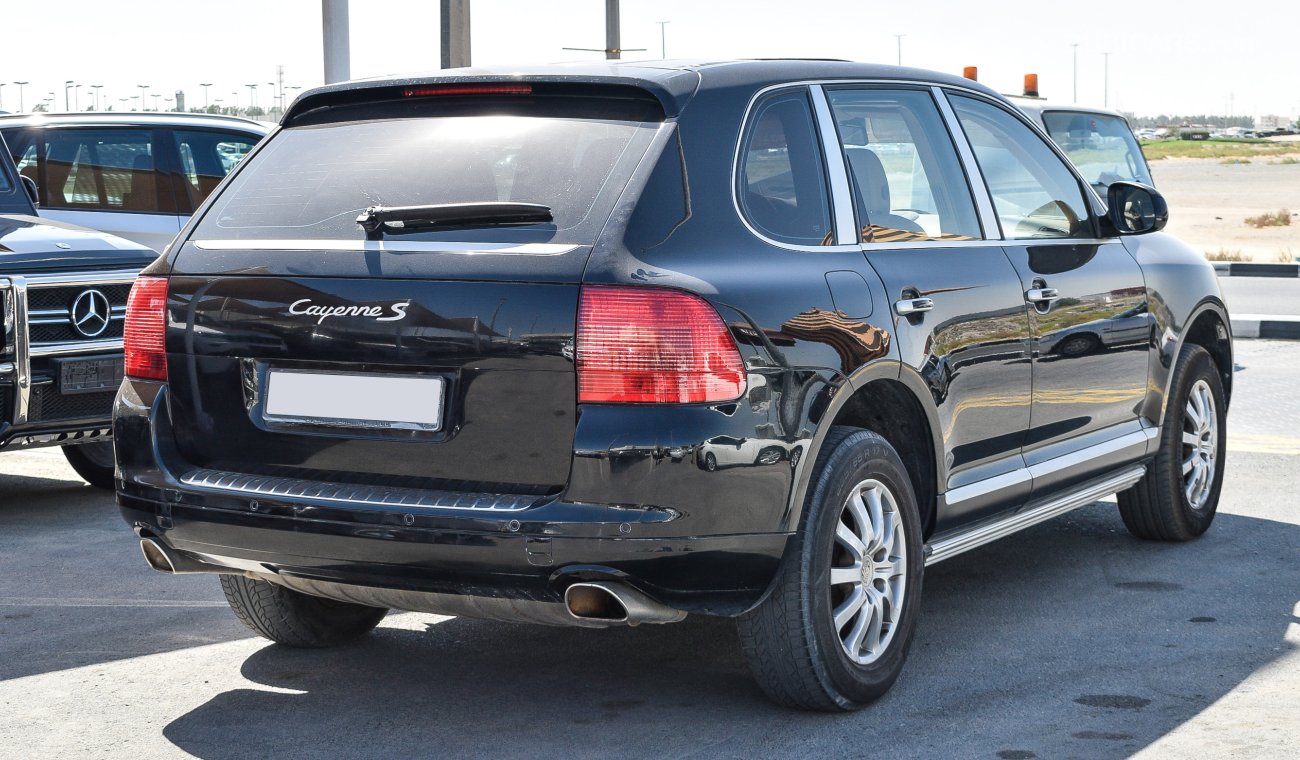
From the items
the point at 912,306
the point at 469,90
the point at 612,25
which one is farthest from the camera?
the point at 612,25

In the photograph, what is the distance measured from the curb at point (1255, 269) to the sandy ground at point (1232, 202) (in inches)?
101

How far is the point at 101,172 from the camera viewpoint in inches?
409

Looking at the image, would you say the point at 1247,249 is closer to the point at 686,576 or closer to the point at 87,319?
the point at 87,319

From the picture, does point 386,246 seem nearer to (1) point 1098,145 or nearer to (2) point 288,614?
(2) point 288,614

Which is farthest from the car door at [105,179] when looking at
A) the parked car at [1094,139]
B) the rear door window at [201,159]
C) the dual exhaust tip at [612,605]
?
the dual exhaust tip at [612,605]

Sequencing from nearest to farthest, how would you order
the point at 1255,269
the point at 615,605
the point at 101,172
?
the point at 615,605, the point at 101,172, the point at 1255,269

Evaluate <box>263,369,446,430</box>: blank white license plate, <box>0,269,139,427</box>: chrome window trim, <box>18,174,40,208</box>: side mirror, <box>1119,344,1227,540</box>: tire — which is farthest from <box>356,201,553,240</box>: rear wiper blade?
<box>18,174,40,208</box>: side mirror

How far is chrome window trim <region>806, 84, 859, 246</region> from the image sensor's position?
4.29 m

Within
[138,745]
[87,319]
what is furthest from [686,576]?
[87,319]

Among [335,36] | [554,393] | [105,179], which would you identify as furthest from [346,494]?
[335,36]

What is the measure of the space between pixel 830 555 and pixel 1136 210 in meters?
2.38

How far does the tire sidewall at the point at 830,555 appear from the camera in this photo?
3930 mm

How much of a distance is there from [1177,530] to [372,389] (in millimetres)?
3613

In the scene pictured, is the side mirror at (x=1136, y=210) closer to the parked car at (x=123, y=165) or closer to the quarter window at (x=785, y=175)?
Answer: the quarter window at (x=785, y=175)
